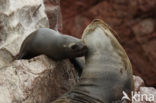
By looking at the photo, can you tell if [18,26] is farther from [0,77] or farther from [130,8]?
[130,8]

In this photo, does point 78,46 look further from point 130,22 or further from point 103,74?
point 130,22

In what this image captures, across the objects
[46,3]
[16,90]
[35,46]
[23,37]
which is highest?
[46,3]

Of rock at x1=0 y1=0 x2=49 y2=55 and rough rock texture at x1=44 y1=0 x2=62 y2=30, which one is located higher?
rough rock texture at x1=44 y1=0 x2=62 y2=30

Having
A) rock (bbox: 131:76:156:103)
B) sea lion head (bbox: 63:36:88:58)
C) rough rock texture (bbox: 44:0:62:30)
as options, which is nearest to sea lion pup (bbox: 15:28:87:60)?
sea lion head (bbox: 63:36:88:58)

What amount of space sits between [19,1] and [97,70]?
44.2 inches

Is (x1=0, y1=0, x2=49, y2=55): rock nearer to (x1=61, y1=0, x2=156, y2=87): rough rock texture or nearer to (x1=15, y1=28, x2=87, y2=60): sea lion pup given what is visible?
(x1=15, y1=28, x2=87, y2=60): sea lion pup

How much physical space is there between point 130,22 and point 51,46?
6.15 meters

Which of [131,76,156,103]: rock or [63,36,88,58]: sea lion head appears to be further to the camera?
[131,76,156,103]: rock

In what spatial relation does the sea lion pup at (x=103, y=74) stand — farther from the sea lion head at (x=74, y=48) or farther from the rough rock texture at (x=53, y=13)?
the rough rock texture at (x=53, y=13)

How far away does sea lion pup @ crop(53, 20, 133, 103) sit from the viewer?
2.67m

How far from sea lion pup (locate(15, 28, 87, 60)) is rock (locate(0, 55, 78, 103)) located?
8 centimetres

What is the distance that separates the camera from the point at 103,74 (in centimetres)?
270

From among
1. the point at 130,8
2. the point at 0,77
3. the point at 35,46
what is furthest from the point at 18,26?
the point at 130,8

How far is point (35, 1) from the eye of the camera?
368cm
